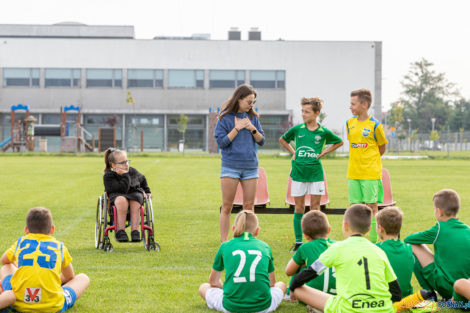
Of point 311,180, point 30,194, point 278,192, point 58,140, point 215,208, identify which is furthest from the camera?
point 58,140

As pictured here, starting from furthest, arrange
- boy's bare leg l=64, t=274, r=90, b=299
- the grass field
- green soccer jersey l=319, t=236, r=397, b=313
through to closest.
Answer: the grass field, boy's bare leg l=64, t=274, r=90, b=299, green soccer jersey l=319, t=236, r=397, b=313

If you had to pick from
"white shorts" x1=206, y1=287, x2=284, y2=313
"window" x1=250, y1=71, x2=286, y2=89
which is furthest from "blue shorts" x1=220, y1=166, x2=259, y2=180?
"window" x1=250, y1=71, x2=286, y2=89

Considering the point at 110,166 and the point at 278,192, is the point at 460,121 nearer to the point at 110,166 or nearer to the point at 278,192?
the point at 278,192

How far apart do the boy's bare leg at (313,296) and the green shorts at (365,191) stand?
11.0 feet

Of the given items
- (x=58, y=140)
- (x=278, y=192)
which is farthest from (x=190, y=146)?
(x=278, y=192)

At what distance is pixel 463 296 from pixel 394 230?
2.66ft

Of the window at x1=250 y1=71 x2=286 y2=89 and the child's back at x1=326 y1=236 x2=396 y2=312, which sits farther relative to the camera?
the window at x1=250 y1=71 x2=286 y2=89

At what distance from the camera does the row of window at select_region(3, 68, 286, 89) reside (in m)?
64.1

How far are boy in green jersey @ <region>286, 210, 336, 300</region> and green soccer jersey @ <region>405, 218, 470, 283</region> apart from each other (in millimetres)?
984

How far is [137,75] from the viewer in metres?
64.2

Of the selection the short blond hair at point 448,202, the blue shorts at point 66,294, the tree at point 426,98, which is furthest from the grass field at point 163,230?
the tree at point 426,98

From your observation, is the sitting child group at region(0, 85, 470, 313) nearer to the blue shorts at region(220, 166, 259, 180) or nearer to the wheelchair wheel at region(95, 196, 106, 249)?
the blue shorts at region(220, 166, 259, 180)

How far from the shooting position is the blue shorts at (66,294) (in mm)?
5117

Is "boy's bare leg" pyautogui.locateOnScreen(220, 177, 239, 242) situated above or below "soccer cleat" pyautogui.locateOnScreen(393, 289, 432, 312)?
above
